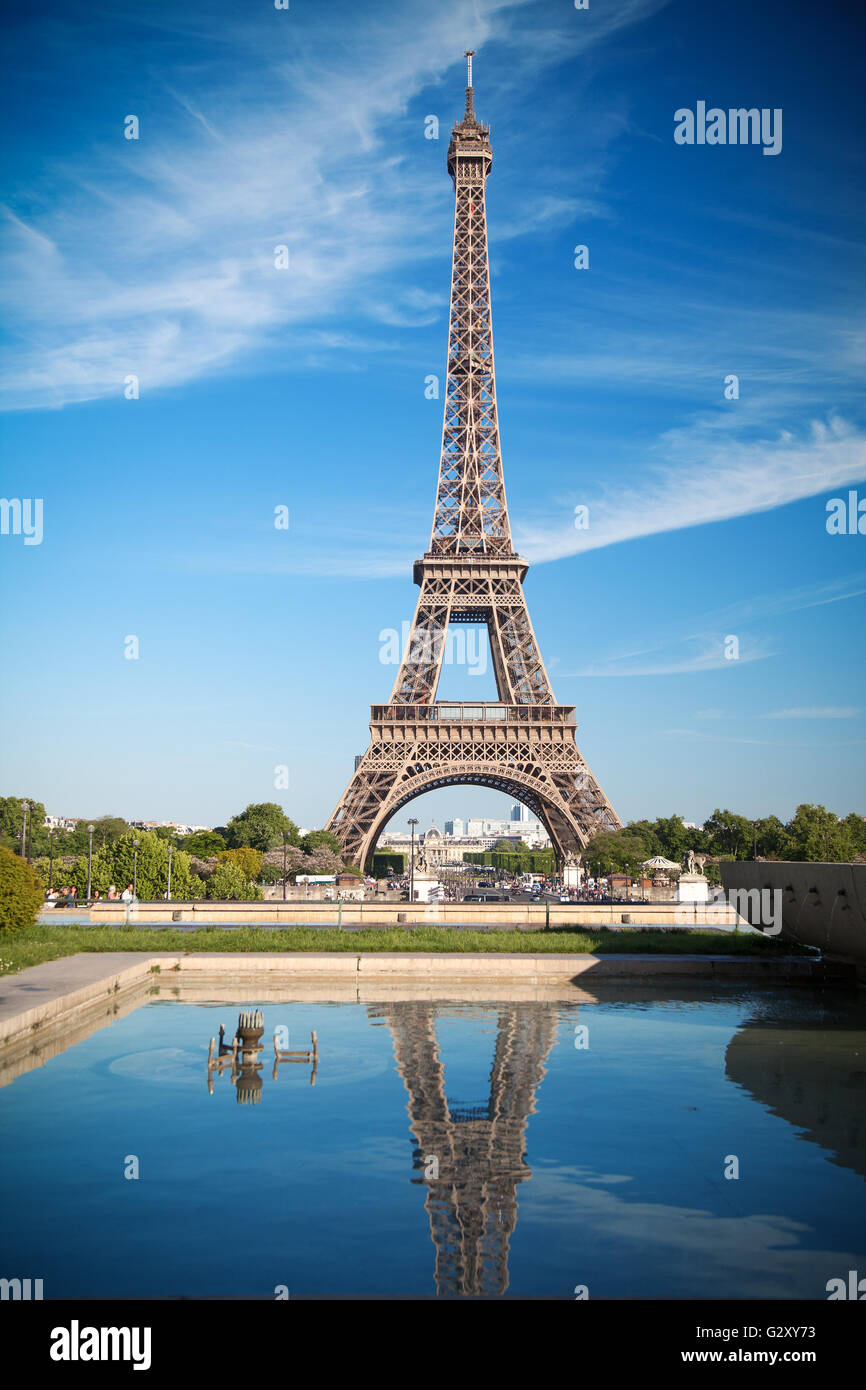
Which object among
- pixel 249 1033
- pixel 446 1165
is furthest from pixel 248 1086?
pixel 446 1165

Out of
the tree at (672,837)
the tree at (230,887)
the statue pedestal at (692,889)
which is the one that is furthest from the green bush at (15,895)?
the tree at (672,837)

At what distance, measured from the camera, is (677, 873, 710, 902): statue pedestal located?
174 feet

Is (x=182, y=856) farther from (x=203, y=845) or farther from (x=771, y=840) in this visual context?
(x=771, y=840)

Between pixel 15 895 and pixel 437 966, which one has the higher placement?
pixel 15 895

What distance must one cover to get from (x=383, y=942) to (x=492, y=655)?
45.7m

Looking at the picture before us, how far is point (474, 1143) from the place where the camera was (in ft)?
45.5

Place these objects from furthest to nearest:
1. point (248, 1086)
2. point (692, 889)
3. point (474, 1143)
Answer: point (692, 889)
point (248, 1086)
point (474, 1143)

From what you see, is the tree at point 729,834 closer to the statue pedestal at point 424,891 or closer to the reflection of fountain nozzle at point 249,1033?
the statue pedestal at point 424,891

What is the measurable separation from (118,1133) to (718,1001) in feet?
54.3

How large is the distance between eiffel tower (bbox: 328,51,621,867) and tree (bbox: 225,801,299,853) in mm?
30101

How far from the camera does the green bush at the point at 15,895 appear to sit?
29.9 metres

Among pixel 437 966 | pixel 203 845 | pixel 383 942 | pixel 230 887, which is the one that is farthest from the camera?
pixel 203 845

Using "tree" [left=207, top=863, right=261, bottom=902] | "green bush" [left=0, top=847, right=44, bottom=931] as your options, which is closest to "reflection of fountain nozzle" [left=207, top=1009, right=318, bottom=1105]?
"green bush" [left=0, top=847, right=44, bottom=931]

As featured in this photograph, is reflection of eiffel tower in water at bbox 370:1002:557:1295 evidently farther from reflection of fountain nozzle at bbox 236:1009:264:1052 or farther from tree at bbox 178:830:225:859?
tree at bbox 178:830:225:859
